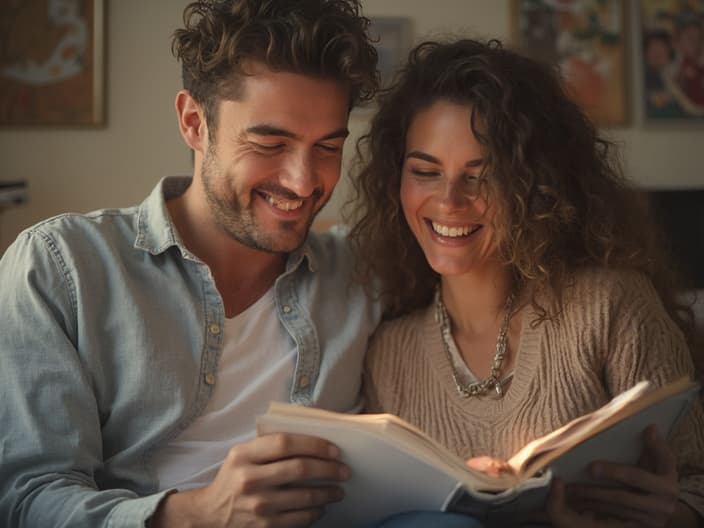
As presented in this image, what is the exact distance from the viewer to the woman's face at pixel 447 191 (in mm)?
1440

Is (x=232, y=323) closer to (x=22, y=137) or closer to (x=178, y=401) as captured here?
(x=178, y=401)

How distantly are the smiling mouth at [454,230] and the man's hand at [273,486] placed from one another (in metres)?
0.58

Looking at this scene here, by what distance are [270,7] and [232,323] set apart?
595 mm

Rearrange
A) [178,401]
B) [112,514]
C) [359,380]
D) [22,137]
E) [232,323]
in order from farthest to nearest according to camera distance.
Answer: [22,137] < [359,380] < [232,323] < [178,401] < [112,514]

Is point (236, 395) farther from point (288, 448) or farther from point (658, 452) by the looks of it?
point (658, 452)

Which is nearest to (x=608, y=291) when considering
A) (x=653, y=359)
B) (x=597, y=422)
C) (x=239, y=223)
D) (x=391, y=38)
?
(x=653, y=359)

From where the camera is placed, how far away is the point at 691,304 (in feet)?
5.35

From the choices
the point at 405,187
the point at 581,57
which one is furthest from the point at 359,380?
the point at 581,57

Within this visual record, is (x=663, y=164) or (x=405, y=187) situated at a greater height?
(x=663, y=164)

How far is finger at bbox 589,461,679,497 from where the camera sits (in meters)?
1.11

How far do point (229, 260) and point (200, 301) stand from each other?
148 millimetres

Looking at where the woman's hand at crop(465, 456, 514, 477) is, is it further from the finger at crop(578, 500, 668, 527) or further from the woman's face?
the woman's face

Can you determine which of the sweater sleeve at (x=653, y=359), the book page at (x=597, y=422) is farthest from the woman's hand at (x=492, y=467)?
the sweater sleeve at (x=653, y=359)

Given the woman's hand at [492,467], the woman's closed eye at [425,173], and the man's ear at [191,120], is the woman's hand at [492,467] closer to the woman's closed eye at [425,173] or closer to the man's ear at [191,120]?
the woman's closed eye at [425,173]
